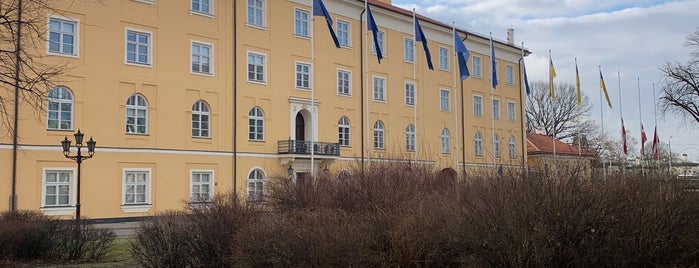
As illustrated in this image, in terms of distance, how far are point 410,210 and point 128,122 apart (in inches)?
908

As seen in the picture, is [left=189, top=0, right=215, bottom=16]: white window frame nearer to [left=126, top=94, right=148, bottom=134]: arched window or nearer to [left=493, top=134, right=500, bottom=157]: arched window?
[left=126, top=94, right=148, bottom=134]: arched window

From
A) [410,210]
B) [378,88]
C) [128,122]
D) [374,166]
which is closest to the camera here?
[410,210]

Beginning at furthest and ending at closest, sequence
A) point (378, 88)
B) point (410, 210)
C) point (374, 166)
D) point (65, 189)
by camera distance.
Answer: point (378, 88), point (65, 189), point (374, 166), point (410, 210)

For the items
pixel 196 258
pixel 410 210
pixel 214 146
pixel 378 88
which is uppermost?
pixel 378 88

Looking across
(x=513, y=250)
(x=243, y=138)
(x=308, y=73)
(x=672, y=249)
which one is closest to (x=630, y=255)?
(x=672, y=249)

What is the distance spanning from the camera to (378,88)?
136 ft

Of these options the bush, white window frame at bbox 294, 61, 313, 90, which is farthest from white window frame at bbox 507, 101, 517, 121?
the bush

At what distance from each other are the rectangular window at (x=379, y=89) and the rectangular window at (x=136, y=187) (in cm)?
1635

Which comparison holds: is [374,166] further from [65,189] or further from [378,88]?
[378,88]

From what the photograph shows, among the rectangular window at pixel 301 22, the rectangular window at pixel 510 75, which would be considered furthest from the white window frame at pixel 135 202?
the rectangular window at pixel 510 75

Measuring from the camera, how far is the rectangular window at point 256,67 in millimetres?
34281

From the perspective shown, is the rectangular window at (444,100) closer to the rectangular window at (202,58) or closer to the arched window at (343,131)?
the arched window at (343,131)

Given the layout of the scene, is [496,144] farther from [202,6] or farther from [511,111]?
[202,6]

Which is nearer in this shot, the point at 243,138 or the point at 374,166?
the point at 374,166
